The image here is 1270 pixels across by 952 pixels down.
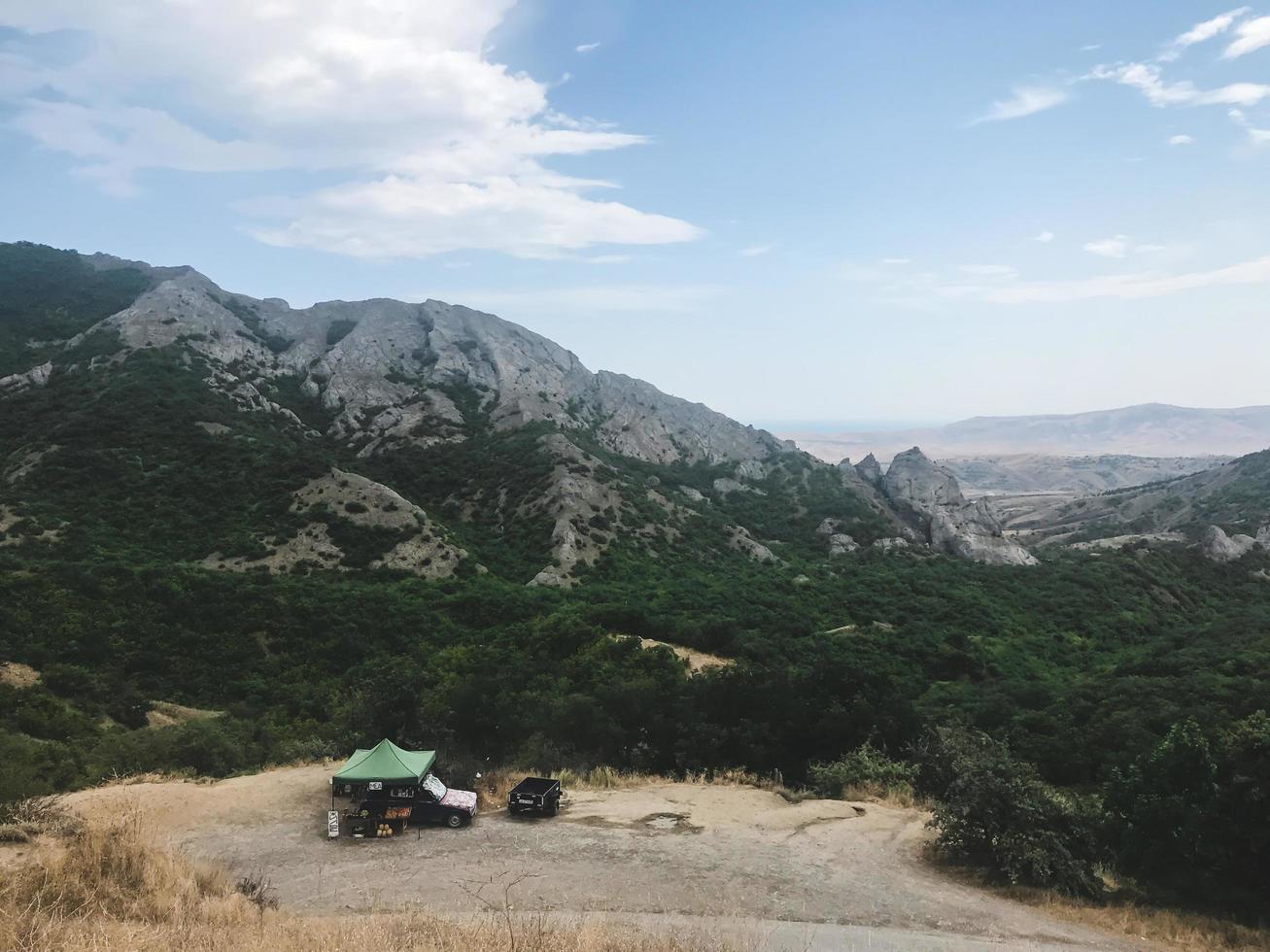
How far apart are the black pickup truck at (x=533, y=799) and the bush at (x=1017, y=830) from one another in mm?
9030

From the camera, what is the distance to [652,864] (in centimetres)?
1416

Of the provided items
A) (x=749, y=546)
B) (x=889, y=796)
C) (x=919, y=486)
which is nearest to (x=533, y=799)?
(x=889, y=796)

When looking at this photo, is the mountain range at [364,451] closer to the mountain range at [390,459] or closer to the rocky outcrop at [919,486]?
the mountain range at [390,459]

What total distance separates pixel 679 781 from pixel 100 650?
34241mm

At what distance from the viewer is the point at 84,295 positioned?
117 meters

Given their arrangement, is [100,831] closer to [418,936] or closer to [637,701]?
[418,936]

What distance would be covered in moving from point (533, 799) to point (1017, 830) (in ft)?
35.7

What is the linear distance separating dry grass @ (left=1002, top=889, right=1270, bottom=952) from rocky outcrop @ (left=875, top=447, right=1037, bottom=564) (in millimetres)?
86746

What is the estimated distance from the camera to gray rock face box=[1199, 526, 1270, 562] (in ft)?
269

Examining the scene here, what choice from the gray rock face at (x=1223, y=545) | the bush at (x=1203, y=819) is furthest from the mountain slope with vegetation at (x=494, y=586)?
the gray rock face at (x=1223, y=545)

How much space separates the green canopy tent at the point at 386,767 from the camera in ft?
54.9

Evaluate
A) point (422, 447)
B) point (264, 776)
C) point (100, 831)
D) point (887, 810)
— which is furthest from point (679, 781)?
point (422, 447)

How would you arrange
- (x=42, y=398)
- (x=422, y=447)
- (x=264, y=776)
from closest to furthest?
1. (x=264, y=776)
2. (x=42, y=398)
3. (x=422, y=447)

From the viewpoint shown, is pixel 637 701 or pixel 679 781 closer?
pixel 679 781
